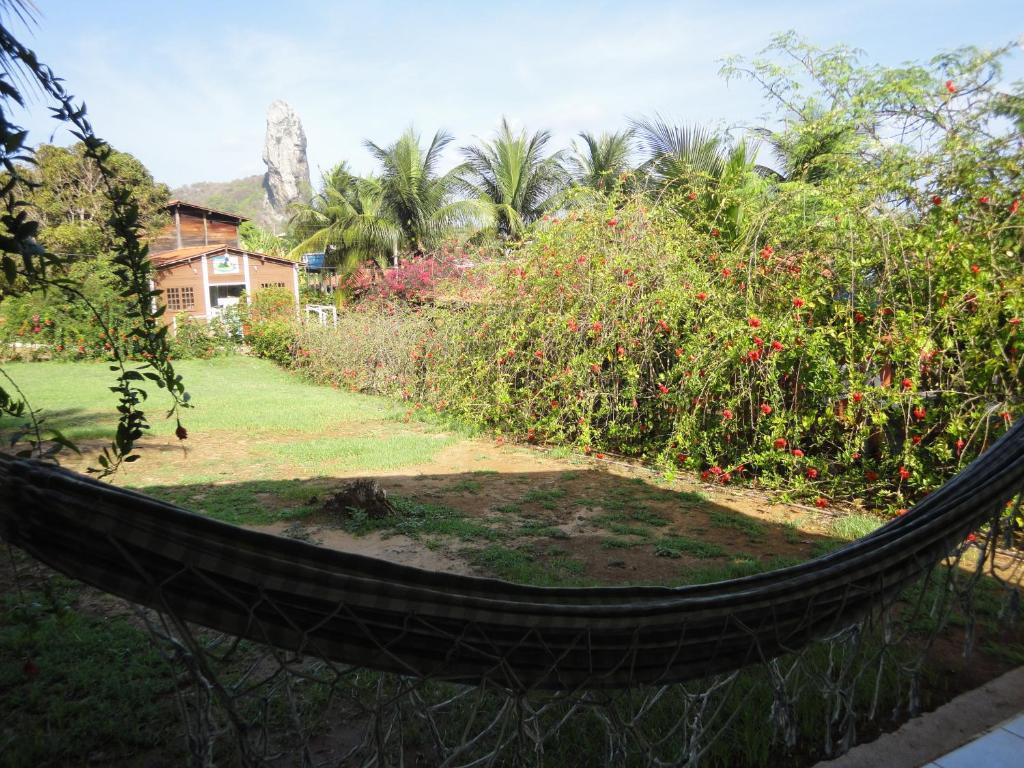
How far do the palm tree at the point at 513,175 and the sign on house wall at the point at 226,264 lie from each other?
21.4 feet

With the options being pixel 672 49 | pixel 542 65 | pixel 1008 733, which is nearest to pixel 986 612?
pixel 1008 733

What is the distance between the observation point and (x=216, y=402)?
26.8 ft

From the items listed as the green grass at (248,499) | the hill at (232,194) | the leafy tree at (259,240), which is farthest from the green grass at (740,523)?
the hill at (232,194)

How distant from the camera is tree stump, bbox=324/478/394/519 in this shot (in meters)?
3.91

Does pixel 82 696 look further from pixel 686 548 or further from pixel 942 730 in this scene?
pixel 686 548

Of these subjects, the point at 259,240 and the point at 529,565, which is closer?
the point at 529,565

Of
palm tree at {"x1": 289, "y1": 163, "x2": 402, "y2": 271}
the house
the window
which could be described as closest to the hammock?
the house

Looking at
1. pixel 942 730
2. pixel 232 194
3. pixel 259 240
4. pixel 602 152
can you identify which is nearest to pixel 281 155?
pixel 232 194

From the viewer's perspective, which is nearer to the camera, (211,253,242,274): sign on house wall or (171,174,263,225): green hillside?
(211,253,242,274): sign on house wall

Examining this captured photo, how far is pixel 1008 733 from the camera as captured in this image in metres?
1.76

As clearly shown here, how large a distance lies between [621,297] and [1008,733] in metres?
4.02

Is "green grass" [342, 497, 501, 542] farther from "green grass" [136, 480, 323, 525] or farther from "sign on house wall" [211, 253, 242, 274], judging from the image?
"sign on house wall" [211, 253, 242, 274]

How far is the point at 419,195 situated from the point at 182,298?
674 cm

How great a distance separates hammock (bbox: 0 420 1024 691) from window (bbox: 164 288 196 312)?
18.1 metres
